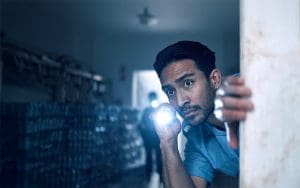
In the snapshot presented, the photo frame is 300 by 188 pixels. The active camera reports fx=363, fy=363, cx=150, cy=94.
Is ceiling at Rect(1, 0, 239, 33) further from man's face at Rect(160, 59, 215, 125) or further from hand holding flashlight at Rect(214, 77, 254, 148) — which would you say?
hand holding flashlight at Rect(214, 77, 254, 148)

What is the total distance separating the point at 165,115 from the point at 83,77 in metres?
3.16

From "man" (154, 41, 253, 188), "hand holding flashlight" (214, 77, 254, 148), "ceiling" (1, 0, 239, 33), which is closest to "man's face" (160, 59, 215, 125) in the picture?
"man" (154, 41, 253, 188)

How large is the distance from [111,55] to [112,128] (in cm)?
174

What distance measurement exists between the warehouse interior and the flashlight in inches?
68.8

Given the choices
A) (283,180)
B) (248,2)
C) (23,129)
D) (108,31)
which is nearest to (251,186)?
(283,180)

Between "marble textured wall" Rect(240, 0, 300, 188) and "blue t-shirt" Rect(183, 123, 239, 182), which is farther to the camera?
"blue t-shirt" Rect(183, 123, 239, 182)

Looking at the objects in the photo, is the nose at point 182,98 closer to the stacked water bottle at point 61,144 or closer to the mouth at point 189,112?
the mouth at point 189,112

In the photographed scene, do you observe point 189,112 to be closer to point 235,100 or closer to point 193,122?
point 193,122

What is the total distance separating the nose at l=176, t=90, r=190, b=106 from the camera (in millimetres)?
1126

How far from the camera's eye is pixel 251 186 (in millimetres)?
659

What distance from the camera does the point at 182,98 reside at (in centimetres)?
114

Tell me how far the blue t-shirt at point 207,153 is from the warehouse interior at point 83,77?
5.52ft

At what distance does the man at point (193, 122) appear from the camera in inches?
44.6

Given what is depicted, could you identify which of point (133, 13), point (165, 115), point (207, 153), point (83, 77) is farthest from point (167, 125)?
point (133, 13)
